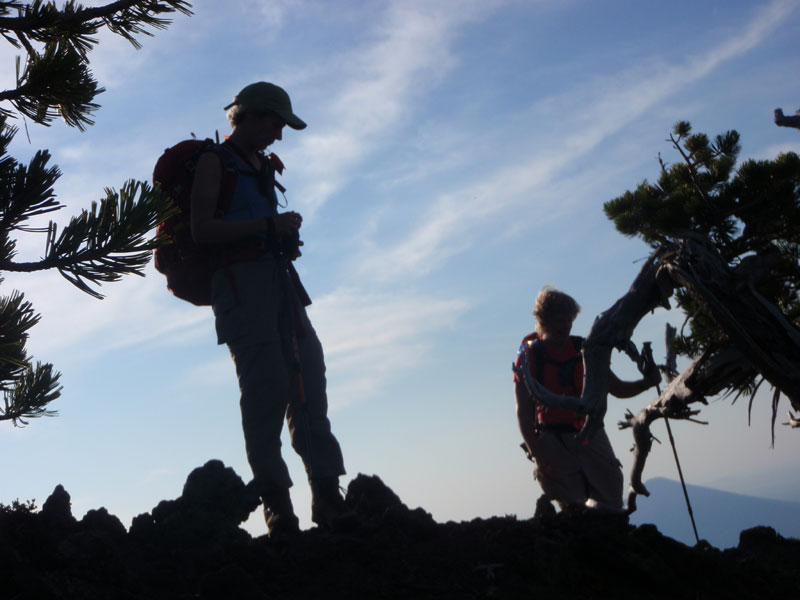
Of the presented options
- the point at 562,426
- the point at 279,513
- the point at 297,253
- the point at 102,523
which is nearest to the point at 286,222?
the point at 297,253

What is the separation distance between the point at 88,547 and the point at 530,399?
12.5ft

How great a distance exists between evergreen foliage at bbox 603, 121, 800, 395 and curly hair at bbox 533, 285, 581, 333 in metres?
1.90

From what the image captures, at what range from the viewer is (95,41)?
649 centimetres

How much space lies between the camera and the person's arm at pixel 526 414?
6707mm

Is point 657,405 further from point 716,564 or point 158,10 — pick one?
point 158,10

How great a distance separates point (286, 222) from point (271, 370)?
956 mm

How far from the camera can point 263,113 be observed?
17.6ft

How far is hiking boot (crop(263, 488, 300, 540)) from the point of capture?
4.93m

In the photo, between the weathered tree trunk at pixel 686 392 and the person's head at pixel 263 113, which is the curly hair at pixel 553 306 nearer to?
the weathered tree trunk at pixel 686 392

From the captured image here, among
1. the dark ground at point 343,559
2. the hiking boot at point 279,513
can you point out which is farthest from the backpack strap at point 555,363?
the hiking boot at point 279,513

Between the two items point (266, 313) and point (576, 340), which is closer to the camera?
point (266, 313)

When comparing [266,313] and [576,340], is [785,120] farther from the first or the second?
[266,313]

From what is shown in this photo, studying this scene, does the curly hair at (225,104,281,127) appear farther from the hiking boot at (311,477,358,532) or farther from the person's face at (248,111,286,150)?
the hiking boot at (311,477,358,532)

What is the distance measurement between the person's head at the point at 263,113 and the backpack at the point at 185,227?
0.26 m
